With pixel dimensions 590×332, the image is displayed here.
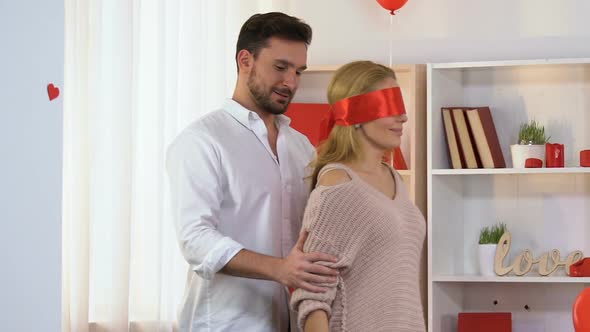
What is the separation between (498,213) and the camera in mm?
3867

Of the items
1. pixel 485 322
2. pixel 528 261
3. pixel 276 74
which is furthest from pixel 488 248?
pixel 276 74

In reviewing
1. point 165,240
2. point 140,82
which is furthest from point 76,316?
point 140,82

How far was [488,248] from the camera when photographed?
12.3 feet

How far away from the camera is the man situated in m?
1.83

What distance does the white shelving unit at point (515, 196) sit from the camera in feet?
12.3

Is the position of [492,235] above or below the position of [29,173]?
below

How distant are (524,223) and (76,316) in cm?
173

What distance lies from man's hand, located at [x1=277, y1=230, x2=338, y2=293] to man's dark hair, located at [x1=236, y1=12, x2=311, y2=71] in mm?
515

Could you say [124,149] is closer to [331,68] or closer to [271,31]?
[331,68]

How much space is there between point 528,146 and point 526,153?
1.1 inches

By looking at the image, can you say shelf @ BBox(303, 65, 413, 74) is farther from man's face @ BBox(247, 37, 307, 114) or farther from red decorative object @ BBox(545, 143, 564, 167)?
man's face @ BBox(247, 37, 307, 114)

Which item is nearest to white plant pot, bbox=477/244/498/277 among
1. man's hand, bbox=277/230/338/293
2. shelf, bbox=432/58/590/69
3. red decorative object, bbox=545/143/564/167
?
Answer: red decorative object, bbox=545/143/564/167

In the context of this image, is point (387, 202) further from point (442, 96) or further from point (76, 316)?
point (442, 96)

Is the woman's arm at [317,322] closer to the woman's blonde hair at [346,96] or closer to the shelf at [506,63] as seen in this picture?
the woman's blonde hair at [346,96]
